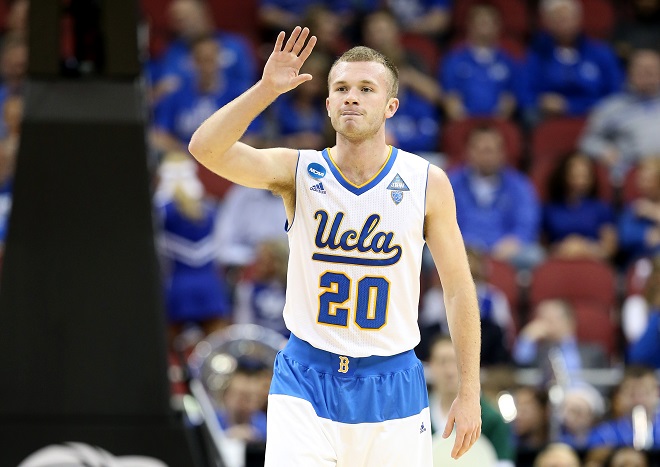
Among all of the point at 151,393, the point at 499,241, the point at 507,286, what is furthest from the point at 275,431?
the point at 499,241

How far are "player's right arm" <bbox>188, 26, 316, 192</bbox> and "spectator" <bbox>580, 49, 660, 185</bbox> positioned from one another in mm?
9431

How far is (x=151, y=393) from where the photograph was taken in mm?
5668

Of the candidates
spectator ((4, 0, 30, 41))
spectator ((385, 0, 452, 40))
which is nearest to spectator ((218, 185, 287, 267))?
spectator ((4, 0, 30, 41))

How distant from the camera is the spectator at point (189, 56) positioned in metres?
13.8

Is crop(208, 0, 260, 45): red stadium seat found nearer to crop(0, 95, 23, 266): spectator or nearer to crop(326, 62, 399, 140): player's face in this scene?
crop(0, 95, 23, 266): spectator

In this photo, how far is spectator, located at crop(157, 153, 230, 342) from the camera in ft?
37.7

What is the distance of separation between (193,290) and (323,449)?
6.58 metres

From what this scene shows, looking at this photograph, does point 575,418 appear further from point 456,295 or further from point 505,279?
point 456,295

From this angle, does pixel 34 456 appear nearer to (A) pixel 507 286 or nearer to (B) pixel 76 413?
(B) pixel 76 413

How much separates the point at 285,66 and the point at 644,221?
8445 millimetres

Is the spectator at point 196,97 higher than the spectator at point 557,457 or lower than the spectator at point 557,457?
higher

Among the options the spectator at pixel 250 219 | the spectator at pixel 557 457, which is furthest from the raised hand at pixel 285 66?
the spectator at pixel 250 219

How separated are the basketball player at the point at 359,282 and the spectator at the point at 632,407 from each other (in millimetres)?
5013

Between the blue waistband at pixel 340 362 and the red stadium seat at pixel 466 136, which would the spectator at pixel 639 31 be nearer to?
the red stadium seat at pixel 466 136
